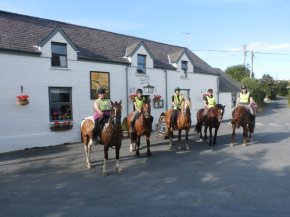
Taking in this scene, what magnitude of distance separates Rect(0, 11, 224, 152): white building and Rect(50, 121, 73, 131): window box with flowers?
218mm

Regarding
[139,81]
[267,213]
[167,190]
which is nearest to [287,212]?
[267,213]

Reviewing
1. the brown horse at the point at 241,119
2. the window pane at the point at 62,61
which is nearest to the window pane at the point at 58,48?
the window pane at the point at 62,61

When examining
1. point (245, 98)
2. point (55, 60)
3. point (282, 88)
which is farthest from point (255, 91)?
point (282, 88)

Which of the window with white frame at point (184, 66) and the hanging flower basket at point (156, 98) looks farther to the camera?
the window with white frame at point (184, 66)

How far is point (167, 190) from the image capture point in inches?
284

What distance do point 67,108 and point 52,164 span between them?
570 centimetres

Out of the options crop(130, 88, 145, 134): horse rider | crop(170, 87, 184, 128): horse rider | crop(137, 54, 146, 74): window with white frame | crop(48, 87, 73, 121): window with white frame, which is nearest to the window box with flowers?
crop(48, 87, 73, 121): window with white frame

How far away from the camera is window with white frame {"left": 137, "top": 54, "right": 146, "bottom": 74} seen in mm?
19938

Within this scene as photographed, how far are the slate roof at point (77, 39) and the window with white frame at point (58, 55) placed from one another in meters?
0.71

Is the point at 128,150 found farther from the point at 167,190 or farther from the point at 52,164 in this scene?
the point at 167,190

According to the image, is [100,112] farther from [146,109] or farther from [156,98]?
[156,98]

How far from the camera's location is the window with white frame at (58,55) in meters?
15.2

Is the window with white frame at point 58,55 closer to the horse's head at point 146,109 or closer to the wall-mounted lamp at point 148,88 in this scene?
the wall-mounted lamp at point 148,88

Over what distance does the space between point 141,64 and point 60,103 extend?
692 centimetres
